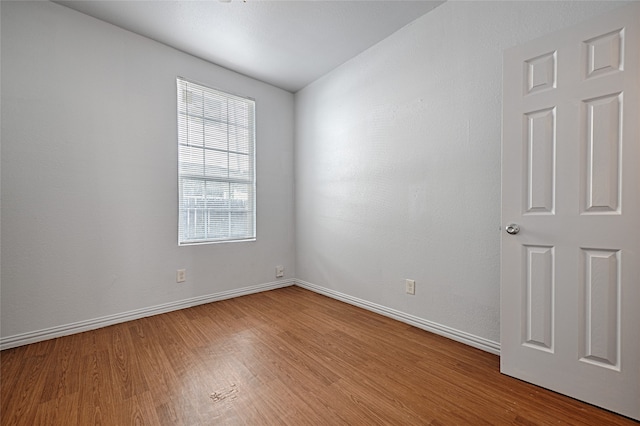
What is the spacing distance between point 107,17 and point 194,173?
146cm

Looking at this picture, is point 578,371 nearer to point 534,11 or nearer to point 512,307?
point 512,307

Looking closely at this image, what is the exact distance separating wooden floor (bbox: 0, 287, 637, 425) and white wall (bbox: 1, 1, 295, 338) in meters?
0.40

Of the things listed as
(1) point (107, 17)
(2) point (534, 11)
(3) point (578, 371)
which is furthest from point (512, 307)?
(1) point (107, 17)

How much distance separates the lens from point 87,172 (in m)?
2.30

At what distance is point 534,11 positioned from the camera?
173cm

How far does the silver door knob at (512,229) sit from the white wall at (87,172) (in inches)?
107

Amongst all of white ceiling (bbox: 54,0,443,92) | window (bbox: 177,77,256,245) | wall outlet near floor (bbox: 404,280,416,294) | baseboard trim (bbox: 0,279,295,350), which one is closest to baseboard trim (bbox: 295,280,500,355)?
wall outlet near floor (bbox: 404,280,416,294)

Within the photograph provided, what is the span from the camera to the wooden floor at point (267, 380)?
132cm

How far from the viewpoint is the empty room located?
1.37 metres

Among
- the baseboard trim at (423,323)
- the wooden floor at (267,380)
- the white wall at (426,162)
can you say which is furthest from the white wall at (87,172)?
the white wall at (426,162)

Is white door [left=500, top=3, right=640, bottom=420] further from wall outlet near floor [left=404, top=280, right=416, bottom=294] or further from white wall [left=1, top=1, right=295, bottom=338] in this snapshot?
white wall [left=1, top=1, right=295, bottom=338]

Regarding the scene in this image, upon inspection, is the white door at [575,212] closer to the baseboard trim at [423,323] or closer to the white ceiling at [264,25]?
the baseboard trim at [423,323]

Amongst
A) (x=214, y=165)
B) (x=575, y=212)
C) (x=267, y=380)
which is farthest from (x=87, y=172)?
(x=575, y=212)

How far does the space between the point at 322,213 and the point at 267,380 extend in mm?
2039
